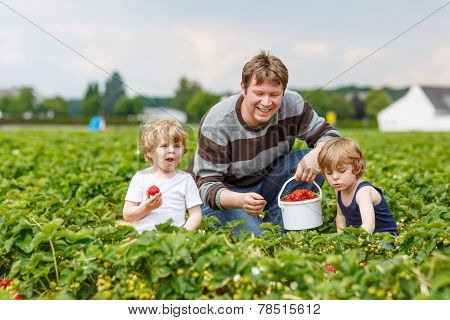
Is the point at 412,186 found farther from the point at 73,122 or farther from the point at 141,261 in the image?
the point at 73,122

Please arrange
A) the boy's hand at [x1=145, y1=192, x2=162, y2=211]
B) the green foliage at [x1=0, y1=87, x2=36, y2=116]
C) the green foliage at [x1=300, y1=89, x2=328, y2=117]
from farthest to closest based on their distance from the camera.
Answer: the green foliage at [x1=0, y1=87, x2=36, y2=116] → the green foliage at [x1=300, y1=89, x2=328, y2=117] → the boy's hand at [x1=145, y1=192, x2=162, y2=211]

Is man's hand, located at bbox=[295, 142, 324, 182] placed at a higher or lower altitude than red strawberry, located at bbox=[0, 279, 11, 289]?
higher

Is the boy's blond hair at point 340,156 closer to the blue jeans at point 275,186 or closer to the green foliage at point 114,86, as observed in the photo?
the blue jeans at point 275,186

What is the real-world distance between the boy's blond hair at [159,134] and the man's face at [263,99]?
0.56 metres

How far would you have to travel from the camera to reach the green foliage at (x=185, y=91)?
68.2m

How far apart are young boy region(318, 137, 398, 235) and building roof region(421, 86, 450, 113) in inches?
2306

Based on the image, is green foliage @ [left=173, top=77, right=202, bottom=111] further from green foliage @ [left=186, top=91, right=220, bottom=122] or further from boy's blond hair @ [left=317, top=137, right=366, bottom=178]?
boy's blond hair @ [left=317, top=137, right=366, bottom=178]

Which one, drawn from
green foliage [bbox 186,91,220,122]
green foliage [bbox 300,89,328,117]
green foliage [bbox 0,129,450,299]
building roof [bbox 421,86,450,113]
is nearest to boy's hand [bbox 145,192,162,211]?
green foliage [bbox 0,129,450,299]

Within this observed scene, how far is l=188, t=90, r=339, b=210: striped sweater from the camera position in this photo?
13.8 ft

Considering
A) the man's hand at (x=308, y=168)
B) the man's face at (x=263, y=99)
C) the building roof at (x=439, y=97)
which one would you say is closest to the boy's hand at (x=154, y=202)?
the man's face at (x=263, y=99)

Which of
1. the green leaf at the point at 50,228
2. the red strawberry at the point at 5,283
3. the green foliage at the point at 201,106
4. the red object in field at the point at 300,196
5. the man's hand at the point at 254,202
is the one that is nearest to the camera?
the green leaf at the point at 50,228

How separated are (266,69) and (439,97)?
61.6 meters

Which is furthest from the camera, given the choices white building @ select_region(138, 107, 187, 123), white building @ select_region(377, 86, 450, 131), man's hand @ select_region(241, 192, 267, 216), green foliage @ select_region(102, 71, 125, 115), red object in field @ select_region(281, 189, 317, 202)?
white building @ select_region(377, 86, 450, 131)
